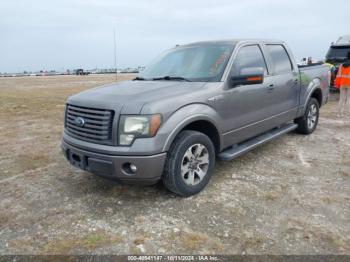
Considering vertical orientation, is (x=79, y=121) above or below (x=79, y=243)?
above

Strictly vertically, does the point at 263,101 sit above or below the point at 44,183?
above

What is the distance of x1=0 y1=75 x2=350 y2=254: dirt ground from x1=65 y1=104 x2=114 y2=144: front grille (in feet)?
2.59

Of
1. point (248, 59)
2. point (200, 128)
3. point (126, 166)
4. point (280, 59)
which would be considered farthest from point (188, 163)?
point (280, 59)

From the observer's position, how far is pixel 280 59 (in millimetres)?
5281

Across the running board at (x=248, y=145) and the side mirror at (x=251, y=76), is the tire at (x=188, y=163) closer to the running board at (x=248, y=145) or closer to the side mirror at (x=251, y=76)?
the running board at (x=248, y=145)

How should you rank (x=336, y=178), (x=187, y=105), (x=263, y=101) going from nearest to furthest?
(x=187, y=105) → (x=336, y=178) → (x=263, y=101)

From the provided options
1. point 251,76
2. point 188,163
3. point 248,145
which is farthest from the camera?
point 248,145

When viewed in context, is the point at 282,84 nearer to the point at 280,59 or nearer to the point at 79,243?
the point at 280,59

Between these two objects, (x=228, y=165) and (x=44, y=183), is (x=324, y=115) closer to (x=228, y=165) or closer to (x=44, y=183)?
(x=228, y=165)

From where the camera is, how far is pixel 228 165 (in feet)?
15.7

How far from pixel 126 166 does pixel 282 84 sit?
3.09 metres

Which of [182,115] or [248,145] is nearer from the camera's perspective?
[182,115]

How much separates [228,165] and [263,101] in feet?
3.54

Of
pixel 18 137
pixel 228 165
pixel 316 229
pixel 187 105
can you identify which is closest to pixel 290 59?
pixel 228 165
